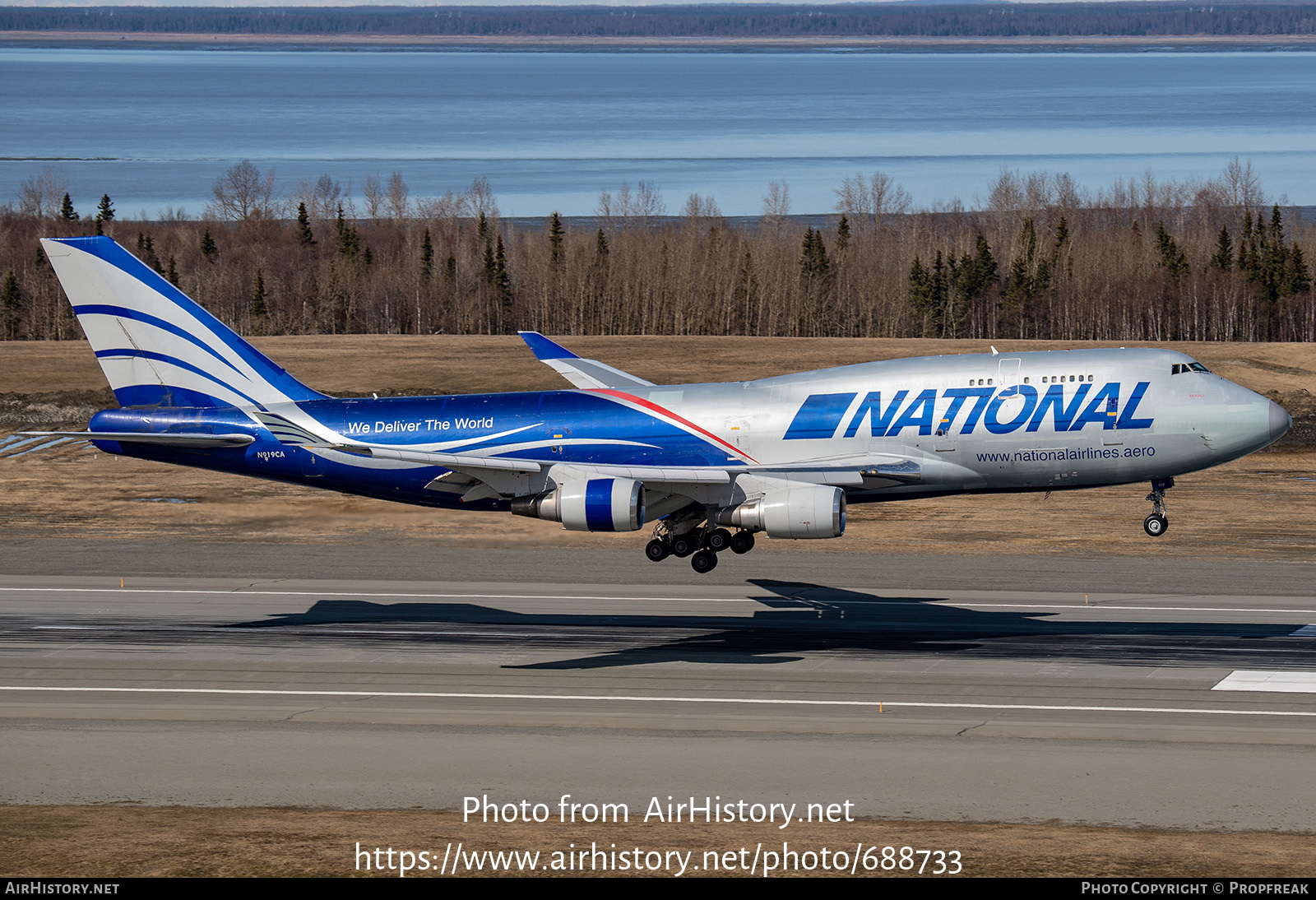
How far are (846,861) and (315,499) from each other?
129 ft

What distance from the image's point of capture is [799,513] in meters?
41.7

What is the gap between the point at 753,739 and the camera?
112ft

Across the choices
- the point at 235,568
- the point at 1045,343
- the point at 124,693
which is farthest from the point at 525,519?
the point at 1045,343

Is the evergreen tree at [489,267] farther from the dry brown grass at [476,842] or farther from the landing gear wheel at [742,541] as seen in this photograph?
the dry brown grass at [476,842]

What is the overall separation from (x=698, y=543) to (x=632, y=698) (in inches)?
350

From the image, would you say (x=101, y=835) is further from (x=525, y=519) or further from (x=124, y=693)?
(x=525, y=519)

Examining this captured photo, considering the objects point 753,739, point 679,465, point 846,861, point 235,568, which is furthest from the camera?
point 235,568

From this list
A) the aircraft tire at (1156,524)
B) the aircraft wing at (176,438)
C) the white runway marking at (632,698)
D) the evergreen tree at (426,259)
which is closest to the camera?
the white runway marking at (632,698)

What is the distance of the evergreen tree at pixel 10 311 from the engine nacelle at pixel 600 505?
127m

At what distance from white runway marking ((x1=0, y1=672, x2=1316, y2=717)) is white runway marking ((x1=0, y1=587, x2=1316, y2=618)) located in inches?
363

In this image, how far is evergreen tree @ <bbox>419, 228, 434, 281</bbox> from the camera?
168 meters

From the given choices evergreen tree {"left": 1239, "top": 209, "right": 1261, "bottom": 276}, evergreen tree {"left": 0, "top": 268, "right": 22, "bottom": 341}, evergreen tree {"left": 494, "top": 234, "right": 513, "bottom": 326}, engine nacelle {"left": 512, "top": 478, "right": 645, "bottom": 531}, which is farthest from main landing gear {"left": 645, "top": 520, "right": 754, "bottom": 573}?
evergreen tree {"left": 0, "top": 268, "right": 22, "bottom": 341}

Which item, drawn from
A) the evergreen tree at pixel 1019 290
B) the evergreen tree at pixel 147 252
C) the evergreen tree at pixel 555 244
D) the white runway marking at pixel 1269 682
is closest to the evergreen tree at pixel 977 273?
the evergreen tree at pixel 1019 290

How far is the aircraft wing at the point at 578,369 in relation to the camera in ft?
156
